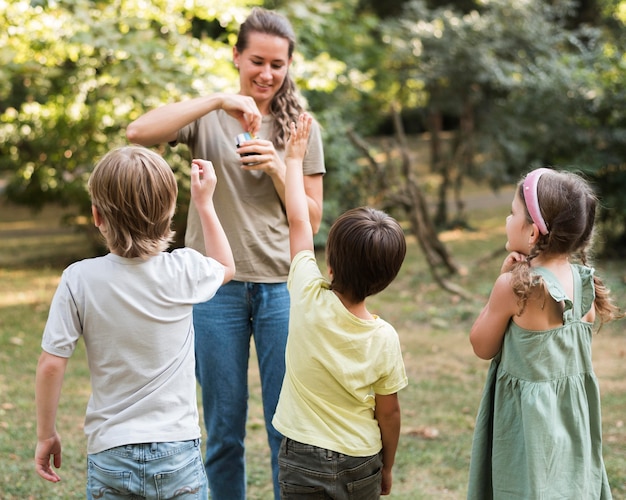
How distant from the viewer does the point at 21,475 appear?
3.82 metres

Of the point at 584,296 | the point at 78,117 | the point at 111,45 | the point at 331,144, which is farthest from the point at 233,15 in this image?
the point at 584,296

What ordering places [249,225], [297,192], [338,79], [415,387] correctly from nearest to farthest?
[297,192] → [249,225] → [415,387] → [338,79]

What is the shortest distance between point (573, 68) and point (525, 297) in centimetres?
774

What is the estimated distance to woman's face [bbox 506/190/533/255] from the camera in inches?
90.1

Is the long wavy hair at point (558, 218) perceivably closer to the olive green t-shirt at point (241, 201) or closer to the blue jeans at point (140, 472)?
the olive green t-shirt at point (241, 201)

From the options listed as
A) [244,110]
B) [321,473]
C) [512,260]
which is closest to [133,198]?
[244,110]

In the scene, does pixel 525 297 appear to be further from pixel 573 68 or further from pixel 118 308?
pixel 573 68

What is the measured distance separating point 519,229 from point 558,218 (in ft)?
0.38

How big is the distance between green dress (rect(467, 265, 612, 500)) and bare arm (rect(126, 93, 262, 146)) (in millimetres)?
1009

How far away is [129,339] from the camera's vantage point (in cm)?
202

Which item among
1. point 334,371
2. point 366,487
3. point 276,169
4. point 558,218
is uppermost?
point 276,169

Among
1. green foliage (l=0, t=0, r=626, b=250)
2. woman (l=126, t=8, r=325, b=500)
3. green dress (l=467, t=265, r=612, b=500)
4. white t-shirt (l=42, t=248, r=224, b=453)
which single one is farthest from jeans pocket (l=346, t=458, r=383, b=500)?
green foliage (l=0, t=0, r=626, b=250)

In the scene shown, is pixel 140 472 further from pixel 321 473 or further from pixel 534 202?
pixel 534 202

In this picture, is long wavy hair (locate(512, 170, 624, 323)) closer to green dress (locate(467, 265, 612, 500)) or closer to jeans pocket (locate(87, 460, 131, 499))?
green dress (locate(467, 265, 612, 500))
